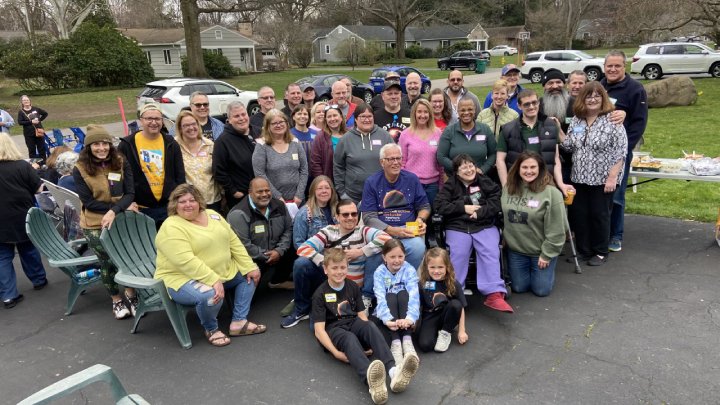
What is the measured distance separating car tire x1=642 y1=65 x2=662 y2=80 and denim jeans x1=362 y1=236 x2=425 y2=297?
22.0 m

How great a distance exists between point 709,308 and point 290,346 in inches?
141

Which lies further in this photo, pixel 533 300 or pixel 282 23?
pixel 282 23

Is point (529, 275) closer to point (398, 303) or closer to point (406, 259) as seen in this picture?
point (406, 259)

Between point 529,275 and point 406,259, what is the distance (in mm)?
1269

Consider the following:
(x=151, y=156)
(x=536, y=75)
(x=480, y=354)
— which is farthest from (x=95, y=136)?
(x=536, y=75)

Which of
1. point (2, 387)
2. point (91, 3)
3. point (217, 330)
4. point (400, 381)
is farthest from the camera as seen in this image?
point (91, 3)

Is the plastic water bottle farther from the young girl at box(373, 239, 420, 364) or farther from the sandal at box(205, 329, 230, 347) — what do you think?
the young girl at box(373, 239, 420, 364)

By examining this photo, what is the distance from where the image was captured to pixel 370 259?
14.3 feet

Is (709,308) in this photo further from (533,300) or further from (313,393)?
(313,393)

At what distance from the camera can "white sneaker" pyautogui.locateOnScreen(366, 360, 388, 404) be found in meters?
3.14

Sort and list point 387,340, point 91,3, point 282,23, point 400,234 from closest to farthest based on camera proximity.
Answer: point 387,340, point 400,234, point 91,3, point 282,23

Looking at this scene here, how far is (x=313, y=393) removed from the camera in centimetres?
335

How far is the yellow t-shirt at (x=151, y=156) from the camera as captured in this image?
4621mm

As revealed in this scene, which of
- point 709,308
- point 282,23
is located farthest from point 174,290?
point 282,23
